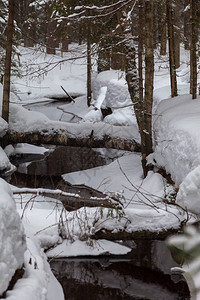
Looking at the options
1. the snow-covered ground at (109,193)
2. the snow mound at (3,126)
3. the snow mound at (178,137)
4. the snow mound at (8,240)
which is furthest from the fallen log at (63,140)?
the snow mound at (8,240)

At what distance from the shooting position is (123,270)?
614 centimetres

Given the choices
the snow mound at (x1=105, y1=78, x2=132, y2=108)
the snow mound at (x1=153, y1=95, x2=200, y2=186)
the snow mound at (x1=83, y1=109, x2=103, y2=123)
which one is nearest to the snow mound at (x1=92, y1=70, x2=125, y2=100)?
the snow mound at (x1=105, y1=78, x2=132, y2=108)

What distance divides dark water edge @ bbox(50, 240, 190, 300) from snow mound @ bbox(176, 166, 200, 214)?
94 centimetres

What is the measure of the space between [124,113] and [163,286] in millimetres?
13391

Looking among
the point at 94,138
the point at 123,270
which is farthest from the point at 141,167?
the point at 123,270

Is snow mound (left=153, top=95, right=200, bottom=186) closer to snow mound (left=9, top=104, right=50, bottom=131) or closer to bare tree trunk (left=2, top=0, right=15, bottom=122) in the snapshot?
snow mound (left=9, top=104, right=50, bottom=131)

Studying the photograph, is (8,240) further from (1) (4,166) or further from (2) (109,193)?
(1) (4,166)

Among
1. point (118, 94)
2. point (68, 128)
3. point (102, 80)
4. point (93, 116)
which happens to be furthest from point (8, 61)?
point (102, 80)

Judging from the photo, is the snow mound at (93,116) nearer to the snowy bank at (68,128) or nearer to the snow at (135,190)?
the snowy bank at (68,128)

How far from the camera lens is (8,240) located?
3.57 metres

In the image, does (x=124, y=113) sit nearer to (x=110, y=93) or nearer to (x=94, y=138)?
(x=110, y=93)

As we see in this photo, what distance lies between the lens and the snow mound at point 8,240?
3298 mm

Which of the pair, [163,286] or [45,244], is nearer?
[163,286]

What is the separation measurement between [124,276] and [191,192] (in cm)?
165
